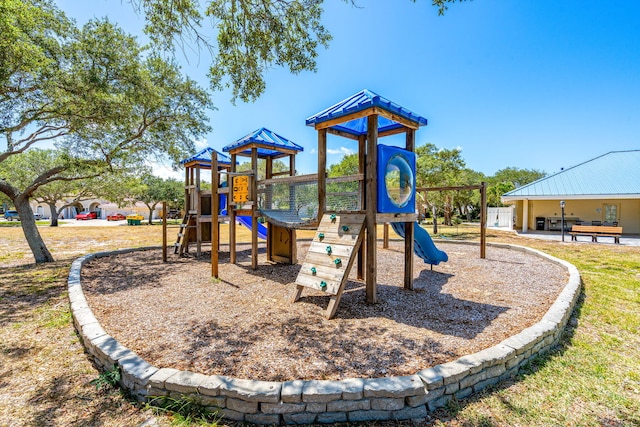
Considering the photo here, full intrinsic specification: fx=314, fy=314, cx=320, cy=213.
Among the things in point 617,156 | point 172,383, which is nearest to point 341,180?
point 172,383

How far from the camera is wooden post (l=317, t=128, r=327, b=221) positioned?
18.5 ft

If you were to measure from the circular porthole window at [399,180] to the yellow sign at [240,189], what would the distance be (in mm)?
3721

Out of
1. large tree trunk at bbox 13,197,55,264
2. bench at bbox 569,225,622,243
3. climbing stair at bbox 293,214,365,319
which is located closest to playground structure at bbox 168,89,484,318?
climbing stair at bbox 293,214,365,319

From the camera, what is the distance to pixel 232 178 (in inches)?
316

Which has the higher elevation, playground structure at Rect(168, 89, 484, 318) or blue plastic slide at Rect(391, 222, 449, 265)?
playground structure at Rect(168, 89, 484, 318)

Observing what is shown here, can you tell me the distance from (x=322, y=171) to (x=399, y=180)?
4.56 ft

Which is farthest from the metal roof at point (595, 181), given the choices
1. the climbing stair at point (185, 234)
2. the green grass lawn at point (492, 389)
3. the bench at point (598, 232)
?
the climbing stair at point (185, 234)

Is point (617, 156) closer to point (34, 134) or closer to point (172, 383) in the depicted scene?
point (172, 383)

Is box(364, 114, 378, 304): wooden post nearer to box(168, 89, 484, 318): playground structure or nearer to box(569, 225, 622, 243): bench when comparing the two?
box(168, 89, 484, 318): playground structure

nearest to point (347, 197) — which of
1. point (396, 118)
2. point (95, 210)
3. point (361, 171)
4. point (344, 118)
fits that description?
point (361, 171)

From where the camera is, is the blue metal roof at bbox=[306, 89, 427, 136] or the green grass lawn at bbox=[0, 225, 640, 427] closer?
the green grass lawn at bbox=[0, 225, 640, 427]

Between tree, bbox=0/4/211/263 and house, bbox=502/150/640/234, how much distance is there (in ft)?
62.1

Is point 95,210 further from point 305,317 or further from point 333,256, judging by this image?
point 305,317

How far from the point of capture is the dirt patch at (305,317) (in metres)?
3.11
